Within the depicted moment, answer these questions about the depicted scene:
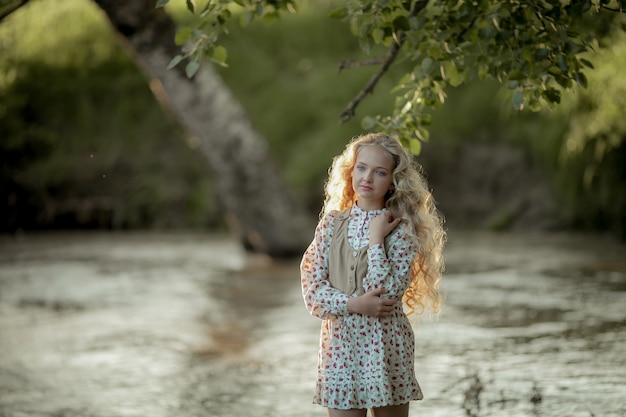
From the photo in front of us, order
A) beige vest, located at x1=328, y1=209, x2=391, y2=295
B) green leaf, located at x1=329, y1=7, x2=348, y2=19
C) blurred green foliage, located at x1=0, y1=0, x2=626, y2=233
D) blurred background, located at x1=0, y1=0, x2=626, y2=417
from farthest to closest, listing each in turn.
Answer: blurred green foliage, located at x1=0, y1=0, x2=626, y2=233 < blurred background, located at x1=0, y1=0, x2=626, y2=417 < green leaf, located at x1=329, y1=7, x2=348, y2=19 < beige vest, located at x1=328, y1=209, x2=391, y2=295

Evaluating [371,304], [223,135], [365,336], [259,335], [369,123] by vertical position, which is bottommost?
[259,335]

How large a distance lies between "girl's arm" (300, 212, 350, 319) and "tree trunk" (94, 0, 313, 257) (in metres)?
5.34

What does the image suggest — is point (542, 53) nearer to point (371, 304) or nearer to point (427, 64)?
point (427, 64)

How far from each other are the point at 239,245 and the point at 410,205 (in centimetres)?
861

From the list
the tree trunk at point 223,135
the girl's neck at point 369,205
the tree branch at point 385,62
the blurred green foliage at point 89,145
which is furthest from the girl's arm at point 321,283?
the blurred green foliage at point 89,145

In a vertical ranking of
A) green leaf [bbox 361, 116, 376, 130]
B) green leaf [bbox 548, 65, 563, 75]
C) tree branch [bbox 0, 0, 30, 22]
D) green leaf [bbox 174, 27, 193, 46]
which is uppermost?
tree branch [bbox 0, 0, 30, 22]

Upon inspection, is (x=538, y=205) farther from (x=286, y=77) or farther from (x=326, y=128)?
(x=286, y=77)

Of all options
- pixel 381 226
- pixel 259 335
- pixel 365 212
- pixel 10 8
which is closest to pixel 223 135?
pixel 259 335

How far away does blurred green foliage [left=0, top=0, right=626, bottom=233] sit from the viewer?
13211mm

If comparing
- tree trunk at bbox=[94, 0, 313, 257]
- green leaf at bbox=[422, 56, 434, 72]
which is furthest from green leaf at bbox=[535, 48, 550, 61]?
tree trunk at bbox=[94, 0, 313, 257]

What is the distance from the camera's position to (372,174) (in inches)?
150

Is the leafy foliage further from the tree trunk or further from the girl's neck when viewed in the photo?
the tree trunk

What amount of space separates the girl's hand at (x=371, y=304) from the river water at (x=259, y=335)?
1222 mm

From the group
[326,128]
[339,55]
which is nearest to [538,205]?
[326,128]
